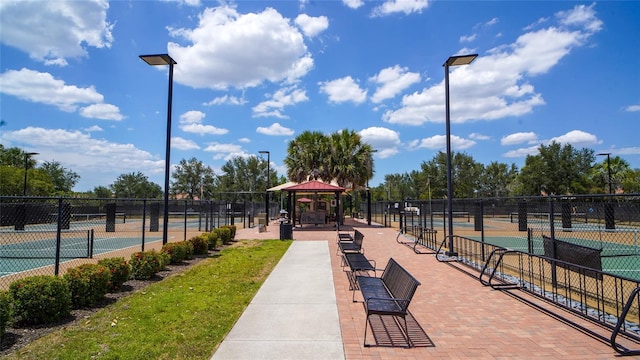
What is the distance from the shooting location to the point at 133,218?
135 ft

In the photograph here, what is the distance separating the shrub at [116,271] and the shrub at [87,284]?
421mm

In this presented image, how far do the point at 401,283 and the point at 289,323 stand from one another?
1813 millimetres

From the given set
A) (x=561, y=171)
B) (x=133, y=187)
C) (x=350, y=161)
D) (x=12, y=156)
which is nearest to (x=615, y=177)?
(x=561, y=171)

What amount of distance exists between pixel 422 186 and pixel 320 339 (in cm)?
6734

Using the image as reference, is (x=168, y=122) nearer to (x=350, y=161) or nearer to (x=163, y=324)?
(x=163, y=324)

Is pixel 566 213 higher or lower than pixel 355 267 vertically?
higher

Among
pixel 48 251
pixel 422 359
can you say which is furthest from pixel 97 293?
pixel 48 251

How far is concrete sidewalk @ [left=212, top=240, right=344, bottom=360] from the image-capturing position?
4.64 metres

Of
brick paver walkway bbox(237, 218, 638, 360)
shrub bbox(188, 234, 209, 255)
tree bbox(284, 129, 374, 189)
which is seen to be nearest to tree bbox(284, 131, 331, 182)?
tree bbox(284, 129, 374, 189)

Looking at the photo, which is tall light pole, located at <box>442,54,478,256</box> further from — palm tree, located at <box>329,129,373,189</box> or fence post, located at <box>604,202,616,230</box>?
palm tree, located at <box>329,129,373,189</box>

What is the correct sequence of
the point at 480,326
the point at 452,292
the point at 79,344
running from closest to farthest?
1. the point at 79,344
2. the point at 480,326
3. the point at 452,292

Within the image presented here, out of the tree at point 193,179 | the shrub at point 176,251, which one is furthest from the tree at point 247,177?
the shrub at point 176,251

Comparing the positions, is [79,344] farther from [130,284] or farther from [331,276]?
[331,276]

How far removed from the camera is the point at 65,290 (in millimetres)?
6000
